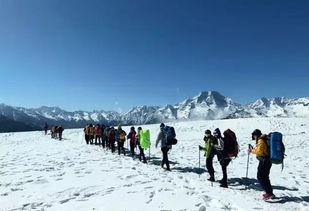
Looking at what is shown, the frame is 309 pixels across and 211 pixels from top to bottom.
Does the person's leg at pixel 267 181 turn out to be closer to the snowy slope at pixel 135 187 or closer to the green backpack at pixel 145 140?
the snowy slope at pixel 135 187

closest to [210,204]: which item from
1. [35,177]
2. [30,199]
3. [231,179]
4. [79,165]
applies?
[231,179]

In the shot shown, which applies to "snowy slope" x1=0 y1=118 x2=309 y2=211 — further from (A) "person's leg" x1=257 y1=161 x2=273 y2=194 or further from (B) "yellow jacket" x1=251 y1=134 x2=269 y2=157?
(B) "yellow jacket" x1=251 y1=134 x2=269 y2=157

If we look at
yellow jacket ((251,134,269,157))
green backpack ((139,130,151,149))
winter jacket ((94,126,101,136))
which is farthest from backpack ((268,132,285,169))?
winter jacket ((94,126,101,136))

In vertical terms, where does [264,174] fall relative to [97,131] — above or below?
below

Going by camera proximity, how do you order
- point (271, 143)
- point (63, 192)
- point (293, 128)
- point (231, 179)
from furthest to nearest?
point (293, 128), point (231, 179), point (63, 192), point (271, 143)

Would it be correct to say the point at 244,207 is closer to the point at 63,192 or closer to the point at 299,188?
the point at 299,188

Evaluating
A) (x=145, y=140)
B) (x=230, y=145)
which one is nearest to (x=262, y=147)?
(x=230, y=145)

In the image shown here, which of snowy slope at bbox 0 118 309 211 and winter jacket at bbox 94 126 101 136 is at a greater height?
winter jacket at bbox 94 126 101 136

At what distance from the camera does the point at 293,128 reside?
177 ft

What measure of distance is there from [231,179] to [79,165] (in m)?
9.40

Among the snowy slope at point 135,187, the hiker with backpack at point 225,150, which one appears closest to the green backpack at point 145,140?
the snowy slope at point 135,187

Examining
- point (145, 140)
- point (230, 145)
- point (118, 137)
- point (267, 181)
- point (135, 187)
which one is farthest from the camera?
point (118, 137)

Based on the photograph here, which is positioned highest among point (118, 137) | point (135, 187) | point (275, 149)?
point (118, 137)

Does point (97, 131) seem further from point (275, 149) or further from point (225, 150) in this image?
point (275, 149)
